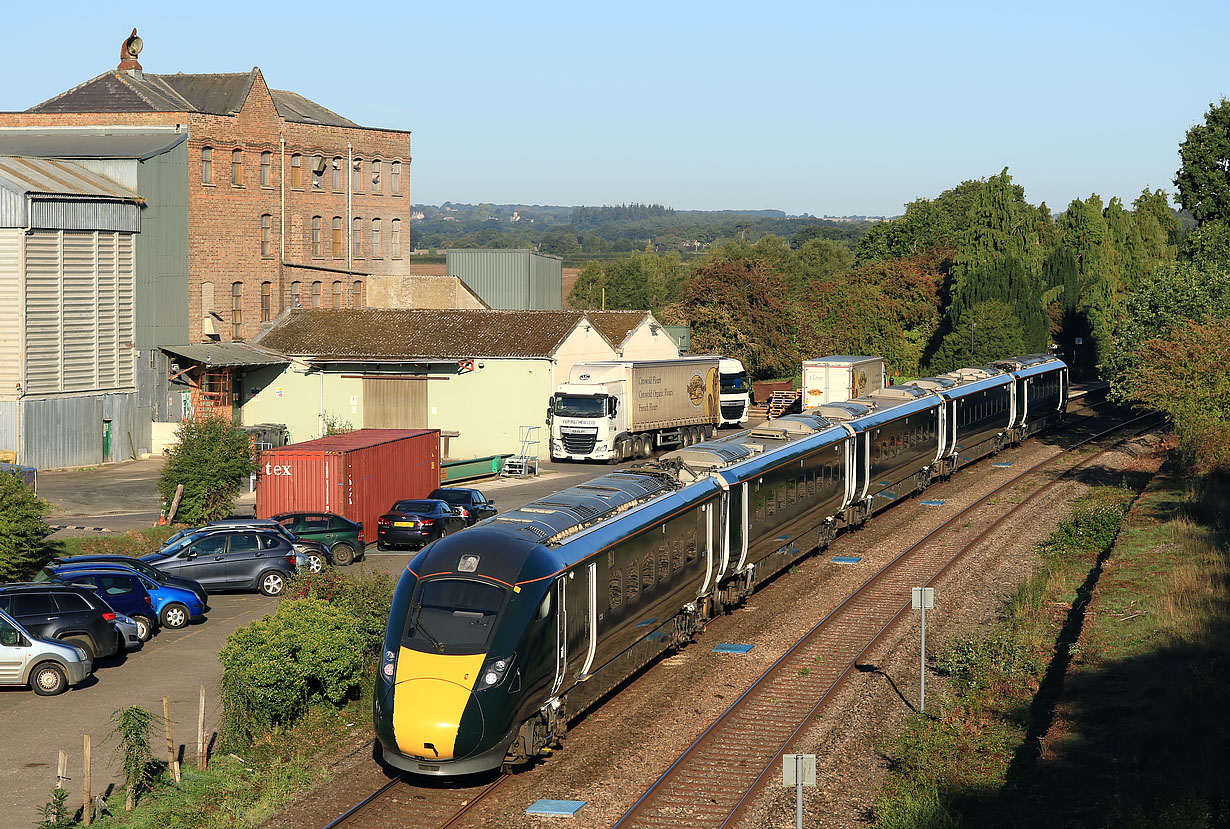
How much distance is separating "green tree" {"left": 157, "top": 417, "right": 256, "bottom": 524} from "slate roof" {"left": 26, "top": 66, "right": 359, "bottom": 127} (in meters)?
26.7

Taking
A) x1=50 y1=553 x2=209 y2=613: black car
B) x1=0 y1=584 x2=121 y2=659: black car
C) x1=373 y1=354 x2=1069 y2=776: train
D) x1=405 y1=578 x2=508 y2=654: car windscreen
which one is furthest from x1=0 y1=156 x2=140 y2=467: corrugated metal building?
x1=405 y1=578 x2=508 y2=654: car windscreen

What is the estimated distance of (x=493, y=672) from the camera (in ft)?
50.4

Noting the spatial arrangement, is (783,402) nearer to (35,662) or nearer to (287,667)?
(35,662)

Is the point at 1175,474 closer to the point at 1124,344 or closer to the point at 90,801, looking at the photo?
the point at 1124,344

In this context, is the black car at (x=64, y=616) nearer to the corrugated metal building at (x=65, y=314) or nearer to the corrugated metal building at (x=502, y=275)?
the corrugated metal building at (x=65, y=314)

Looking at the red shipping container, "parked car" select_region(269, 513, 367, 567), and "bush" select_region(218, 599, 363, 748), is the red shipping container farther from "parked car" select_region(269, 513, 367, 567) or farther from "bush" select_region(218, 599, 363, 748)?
"bush" select_region(218, 599, 363, 748)

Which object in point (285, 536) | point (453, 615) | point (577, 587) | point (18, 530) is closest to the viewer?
point (453, 615)

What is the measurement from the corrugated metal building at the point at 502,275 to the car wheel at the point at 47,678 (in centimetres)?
5560

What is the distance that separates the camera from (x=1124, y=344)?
1939 inches

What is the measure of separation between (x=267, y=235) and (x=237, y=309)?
4.39 metres

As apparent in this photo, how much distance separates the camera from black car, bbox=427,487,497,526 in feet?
123

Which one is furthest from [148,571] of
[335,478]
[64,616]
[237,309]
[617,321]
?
[617,321]

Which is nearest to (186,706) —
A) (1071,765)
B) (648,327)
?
(1071,765)

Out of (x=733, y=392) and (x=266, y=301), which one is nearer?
(x=266, y=301)
